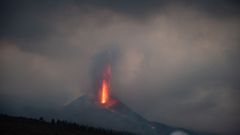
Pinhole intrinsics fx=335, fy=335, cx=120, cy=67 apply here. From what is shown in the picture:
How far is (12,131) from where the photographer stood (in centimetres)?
14638

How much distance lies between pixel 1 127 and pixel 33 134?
564 inches

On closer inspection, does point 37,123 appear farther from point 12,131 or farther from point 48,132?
point 12,131

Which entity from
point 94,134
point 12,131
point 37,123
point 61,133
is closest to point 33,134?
point 12,131

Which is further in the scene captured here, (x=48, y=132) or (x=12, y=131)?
(x=48, y=132)

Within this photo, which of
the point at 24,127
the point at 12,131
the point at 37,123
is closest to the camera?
the point at 12,131

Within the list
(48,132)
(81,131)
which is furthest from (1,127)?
(81,131)

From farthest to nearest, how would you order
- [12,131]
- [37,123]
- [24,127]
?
1. [37,123]
2. [24,127]
3. [12,131]

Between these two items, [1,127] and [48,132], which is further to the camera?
[48,132]

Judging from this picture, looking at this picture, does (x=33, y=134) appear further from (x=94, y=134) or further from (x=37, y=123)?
(x=94, y=134)

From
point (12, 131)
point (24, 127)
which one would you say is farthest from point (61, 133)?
point (12, 131)

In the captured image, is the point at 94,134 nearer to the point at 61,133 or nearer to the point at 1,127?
the point at 61,133

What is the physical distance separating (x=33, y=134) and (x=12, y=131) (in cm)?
1014

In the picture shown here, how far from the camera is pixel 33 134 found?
501ft

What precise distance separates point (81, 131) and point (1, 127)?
57.9 m
